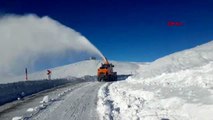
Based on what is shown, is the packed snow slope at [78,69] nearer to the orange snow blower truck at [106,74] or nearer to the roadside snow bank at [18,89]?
the orange snow blower truck at [106,74]

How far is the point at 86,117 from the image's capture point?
14.8 metres

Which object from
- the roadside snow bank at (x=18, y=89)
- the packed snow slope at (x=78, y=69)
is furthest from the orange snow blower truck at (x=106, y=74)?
the packed snow slope at (x=78, y=69)

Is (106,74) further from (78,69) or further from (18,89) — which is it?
(78,69)

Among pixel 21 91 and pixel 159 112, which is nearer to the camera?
pixel 159 112

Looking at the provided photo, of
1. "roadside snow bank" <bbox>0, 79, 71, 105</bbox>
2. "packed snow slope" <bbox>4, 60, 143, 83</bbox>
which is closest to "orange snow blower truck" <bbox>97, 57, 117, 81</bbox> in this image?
"roadside snow bank" <bbox>0, 79, 71, 105</bbox>

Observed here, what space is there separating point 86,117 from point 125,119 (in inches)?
100

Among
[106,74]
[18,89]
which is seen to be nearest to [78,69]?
[106,74]

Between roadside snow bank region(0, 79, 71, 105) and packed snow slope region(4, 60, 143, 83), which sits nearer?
roadside snow bank region(0, 79, 71, 105)

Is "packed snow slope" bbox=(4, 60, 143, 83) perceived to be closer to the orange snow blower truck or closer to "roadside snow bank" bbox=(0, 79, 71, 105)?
the orange snow blower truck

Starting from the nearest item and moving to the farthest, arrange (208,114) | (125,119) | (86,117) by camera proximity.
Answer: (208,114) → (125,119) → (86,117)

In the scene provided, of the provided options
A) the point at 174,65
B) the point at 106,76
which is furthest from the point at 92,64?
the point at 174,65

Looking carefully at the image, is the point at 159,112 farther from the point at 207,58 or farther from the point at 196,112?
the point at 207,58

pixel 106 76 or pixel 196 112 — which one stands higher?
pixel 106 76

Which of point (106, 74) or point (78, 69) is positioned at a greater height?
point (78, 69)
